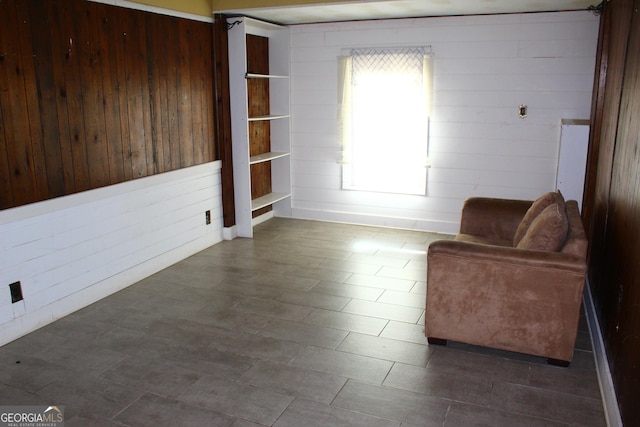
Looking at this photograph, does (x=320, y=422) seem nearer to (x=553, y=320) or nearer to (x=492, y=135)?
(x=553, y=320)

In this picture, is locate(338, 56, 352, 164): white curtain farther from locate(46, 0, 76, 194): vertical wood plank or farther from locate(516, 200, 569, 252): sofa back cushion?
locate(516, 200, 569, 252): sofa back cushion

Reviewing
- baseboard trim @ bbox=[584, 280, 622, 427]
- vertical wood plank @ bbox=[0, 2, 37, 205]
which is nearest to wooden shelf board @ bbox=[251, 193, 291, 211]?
vertical wood plank @ bbox=[0, 2, 37, 205]

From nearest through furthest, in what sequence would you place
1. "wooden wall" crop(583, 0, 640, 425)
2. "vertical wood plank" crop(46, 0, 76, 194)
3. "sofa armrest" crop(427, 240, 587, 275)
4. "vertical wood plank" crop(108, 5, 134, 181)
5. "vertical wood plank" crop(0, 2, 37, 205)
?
"wooden wall" crop(583, 0, 640, 425), "sofa armrest" crop(427, 240, 587, 275), "vertical wood plank" crop(0, 2, 37, 205), "vertical wood plank" crop(46, 0, 76, 194), "vertical wood plank" crop(108, 5, 134, 181)

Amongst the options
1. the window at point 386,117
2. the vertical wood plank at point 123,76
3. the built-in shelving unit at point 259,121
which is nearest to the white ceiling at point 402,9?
the built-in shelving unit at point 259,121

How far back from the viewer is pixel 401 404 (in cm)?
272

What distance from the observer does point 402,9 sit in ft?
16.6

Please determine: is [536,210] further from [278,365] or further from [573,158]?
[278,365]

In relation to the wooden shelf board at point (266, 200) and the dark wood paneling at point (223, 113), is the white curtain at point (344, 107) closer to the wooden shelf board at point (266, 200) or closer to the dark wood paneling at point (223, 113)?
the wooden shelf board at point (266, 200)

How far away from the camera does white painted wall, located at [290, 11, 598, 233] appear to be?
5.16 metres

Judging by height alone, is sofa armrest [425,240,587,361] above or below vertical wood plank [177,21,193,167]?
below

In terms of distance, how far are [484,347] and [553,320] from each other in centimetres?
47

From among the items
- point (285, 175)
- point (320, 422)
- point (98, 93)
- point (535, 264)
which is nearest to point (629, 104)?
point (535, 264)

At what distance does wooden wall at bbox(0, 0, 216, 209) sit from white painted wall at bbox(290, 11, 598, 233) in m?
1.45

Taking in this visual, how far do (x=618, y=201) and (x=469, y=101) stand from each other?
9.12ft
